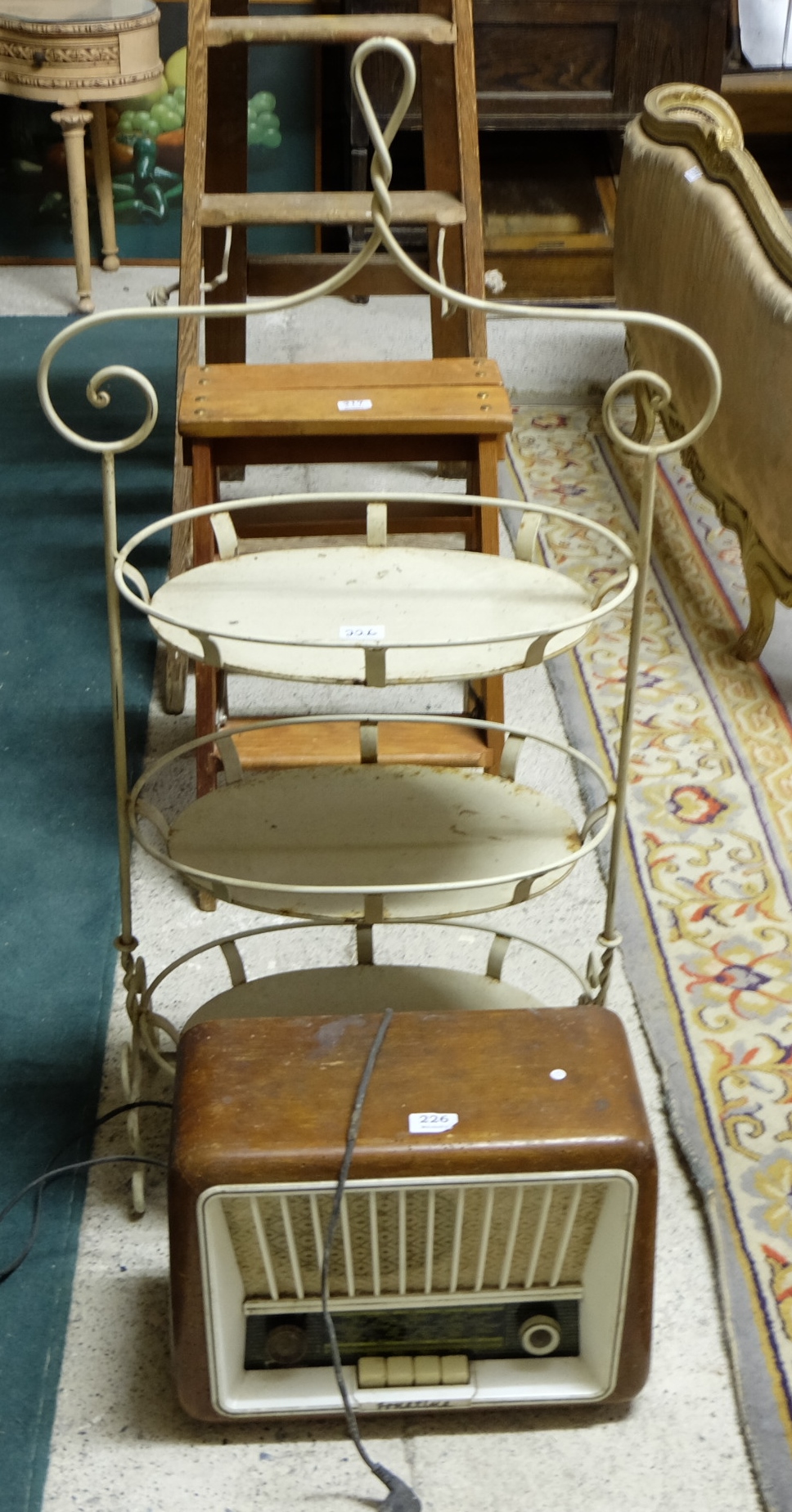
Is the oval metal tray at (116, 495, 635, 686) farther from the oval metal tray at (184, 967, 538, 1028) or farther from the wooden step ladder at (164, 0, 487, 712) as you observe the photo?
the wooden step ladder at (164, 0, 487, 712)

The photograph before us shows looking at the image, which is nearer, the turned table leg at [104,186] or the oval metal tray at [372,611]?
the oval metal tray at [372,611]

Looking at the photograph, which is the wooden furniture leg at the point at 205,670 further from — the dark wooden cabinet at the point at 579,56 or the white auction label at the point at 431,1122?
the dark wooden cabinet at the point at 579,56

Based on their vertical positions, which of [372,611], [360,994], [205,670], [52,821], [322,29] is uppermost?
[322,29]

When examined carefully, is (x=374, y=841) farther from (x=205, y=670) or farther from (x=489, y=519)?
(x=489, y=519)

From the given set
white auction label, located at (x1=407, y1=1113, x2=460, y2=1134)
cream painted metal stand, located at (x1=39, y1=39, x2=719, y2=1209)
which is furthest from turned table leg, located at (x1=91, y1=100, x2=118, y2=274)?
white auction label, located at (x1=407, y1=1113, x2=460, y2=1134)

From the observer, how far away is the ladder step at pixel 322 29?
2133 millimetres

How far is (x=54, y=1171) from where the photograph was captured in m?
1.46

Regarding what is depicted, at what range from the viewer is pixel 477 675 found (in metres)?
1.23

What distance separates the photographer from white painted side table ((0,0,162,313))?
346 cm

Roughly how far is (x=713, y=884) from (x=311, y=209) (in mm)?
1098

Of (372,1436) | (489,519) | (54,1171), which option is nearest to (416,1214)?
(372,1436)

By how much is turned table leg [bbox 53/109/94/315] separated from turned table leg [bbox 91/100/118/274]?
0.12 m

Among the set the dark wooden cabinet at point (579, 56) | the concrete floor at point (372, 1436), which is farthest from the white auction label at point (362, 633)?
the dark wooden cabinet at point (579, 56)

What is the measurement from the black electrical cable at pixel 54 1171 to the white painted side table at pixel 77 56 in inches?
109
